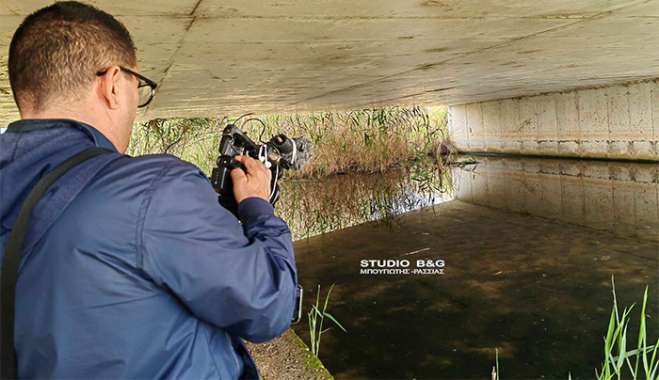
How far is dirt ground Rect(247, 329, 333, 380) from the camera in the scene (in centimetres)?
212

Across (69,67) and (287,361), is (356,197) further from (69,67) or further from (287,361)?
(69,67)

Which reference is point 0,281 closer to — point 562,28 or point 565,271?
point 562,28

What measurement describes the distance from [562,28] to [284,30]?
2018 mm

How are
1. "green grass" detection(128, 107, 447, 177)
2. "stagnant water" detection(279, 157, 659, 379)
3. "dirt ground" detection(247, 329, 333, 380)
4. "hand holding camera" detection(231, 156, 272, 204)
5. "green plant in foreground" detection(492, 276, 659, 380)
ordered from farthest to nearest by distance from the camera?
"green grass" detection(128, 107, 447, 177) < "stagnant water" detection(279, 157, 659, 379) < "dirt ground" detection(247, 329, 333, 380) < "green plant in foreground" detection(492, 276, 659, 380) < "hand holding camera" detection(231, 156, 272, 204)

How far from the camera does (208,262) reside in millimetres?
861

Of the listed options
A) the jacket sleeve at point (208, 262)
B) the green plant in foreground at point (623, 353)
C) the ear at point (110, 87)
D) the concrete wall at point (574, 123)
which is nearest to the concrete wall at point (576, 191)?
the concrete wall at point (574, 123)

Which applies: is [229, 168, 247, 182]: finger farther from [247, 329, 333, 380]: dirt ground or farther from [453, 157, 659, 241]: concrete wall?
[453, 157, 659, 241]: concrete wall

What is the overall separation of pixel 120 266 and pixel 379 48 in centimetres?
342

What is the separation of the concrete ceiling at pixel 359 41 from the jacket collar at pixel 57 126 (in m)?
1.55

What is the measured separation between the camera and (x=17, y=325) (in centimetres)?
81

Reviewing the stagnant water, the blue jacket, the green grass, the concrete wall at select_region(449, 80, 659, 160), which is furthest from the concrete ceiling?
the green grass

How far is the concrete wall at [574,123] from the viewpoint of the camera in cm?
870

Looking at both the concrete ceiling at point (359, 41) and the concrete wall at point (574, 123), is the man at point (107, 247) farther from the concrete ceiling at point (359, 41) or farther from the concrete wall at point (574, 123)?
the concrete wall at point (574, 123)

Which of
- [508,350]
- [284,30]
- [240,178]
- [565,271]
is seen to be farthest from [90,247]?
[565,271]
